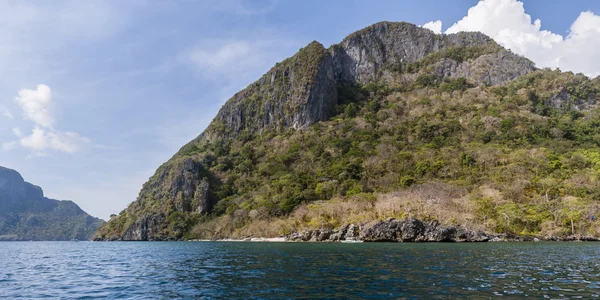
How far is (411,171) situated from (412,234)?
45.8 meters

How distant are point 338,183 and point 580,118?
→ 102869 mm

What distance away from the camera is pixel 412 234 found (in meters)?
78.2

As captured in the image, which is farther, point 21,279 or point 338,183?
point 338,183

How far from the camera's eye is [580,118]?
141 metres

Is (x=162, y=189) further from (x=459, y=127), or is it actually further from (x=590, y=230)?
(x=590, y=230)

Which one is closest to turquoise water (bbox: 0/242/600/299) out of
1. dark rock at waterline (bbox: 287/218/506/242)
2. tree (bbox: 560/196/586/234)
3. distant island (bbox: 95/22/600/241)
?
dark rock at waterline (bbox: 287/218/506/242)

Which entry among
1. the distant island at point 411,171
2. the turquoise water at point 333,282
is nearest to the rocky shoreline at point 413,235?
the distant island at point 411,171

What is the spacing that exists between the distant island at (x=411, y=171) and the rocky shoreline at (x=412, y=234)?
29cm

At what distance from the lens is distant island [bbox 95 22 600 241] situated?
82.1 meters

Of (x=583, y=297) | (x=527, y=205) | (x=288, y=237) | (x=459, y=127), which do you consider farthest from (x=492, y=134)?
(x=583, y=297)

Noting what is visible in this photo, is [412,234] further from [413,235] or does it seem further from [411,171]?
[411,171]

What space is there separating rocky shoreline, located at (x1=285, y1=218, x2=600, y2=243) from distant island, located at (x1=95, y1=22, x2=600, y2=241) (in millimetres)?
294

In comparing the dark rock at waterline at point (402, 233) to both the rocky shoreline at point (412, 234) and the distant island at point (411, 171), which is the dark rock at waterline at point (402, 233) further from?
the distant island at point (411, 171)

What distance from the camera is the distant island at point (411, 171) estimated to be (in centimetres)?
8212
